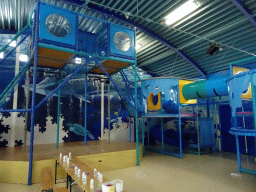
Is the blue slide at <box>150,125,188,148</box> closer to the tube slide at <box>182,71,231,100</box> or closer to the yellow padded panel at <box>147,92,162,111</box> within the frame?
the yellow padded panel at <box>147,92,162,111</box>

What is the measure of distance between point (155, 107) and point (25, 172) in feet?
19.2

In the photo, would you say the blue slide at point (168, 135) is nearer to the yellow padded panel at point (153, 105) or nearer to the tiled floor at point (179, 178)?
the yellow padded panel at point (153, 105)

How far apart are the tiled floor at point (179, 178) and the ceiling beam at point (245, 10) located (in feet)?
17.8

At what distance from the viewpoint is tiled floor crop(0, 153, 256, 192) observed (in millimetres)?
4227

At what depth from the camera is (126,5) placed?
Answer: 7.28 metres

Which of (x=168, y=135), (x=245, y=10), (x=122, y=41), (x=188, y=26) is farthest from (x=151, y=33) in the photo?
(x=168, y=135)

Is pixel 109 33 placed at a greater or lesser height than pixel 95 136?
greater

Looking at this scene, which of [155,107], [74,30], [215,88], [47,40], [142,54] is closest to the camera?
[47,40]

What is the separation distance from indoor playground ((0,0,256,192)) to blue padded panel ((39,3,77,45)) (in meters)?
0.03

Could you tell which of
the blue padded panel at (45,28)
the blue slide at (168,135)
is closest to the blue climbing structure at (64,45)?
the blue padded panel at (45,28)

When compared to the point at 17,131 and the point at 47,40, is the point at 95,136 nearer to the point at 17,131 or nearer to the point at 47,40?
the point at 17,131

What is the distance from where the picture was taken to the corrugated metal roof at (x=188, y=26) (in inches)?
268

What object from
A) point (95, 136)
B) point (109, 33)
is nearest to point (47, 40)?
point (109, 33)

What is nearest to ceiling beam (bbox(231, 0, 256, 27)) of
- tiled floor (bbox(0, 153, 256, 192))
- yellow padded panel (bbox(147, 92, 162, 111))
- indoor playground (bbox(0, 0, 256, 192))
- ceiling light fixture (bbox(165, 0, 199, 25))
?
indoor playground (bbox(0, 0, 256, 192))
